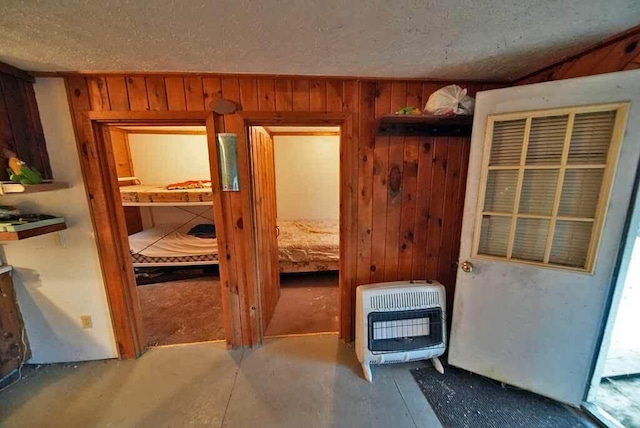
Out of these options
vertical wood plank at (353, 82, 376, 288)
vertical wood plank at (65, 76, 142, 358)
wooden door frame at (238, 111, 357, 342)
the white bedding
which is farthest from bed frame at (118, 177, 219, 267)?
vertical wood plank at (353, 82, 376, 288)

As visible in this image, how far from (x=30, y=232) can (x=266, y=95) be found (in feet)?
5.67

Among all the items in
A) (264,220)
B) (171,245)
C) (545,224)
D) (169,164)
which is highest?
(169,164)

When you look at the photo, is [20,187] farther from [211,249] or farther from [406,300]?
[406,300]

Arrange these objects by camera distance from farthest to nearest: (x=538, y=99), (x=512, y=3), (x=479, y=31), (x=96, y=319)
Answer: (x=96, y=319) < (x=538, y=99) < (x=479, y=31) < (x=512, y=3)

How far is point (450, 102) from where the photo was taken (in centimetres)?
151

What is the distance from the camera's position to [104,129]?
1658 mm

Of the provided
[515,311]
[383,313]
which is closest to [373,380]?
[383,313]

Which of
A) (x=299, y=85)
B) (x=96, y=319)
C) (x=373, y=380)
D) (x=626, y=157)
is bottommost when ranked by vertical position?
(x=373, y=380)

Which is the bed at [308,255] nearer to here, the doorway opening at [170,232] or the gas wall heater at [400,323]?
the doorway opening at [170,232]

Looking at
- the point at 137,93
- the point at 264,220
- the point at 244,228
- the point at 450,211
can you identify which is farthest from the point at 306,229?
the point at 137,93

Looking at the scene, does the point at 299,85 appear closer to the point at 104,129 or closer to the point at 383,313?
the point at 104,129

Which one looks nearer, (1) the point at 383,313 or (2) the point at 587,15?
(2) the point at 587,15

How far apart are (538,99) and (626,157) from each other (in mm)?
494

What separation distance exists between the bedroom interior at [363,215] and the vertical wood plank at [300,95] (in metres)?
0.02
